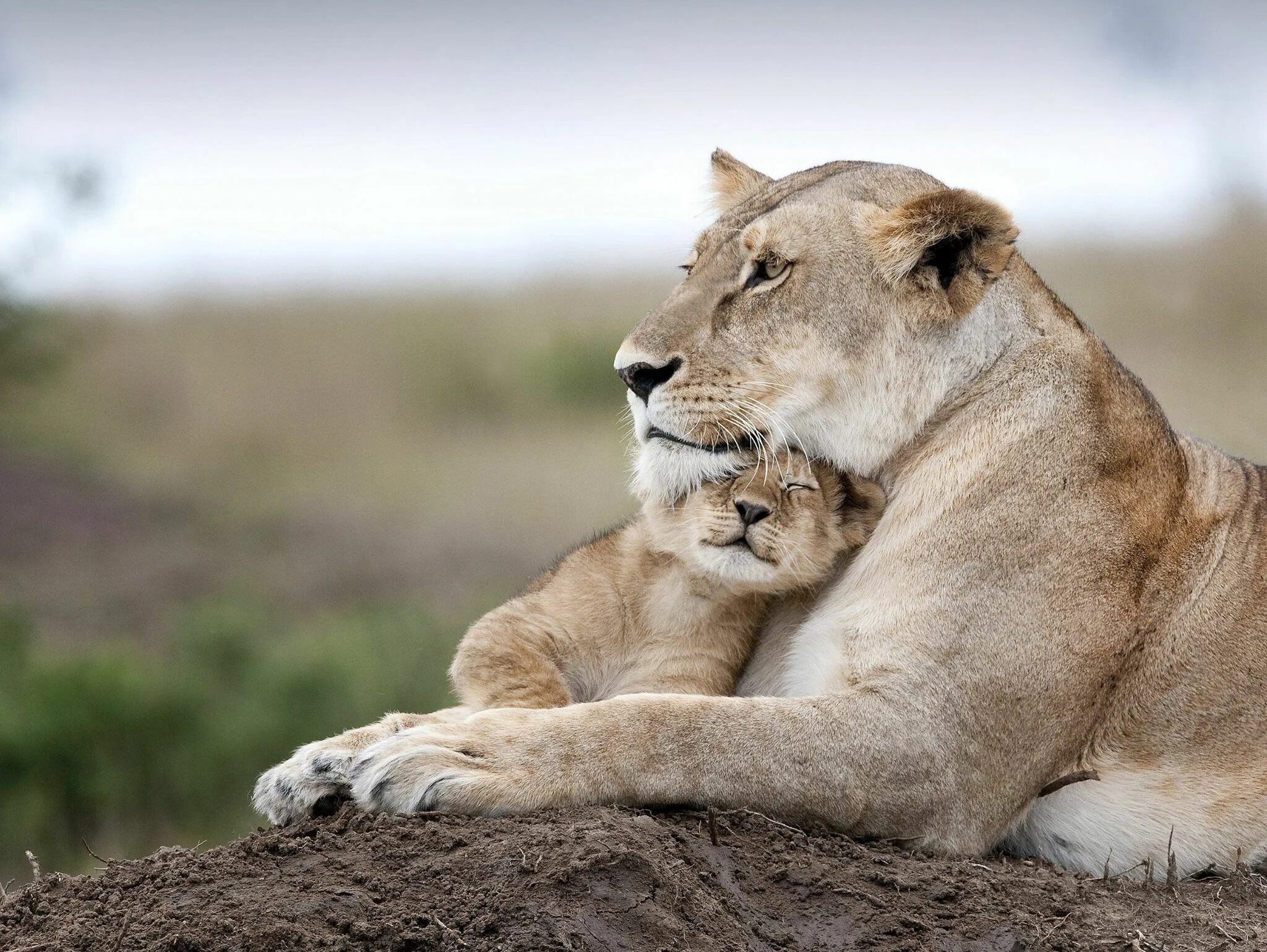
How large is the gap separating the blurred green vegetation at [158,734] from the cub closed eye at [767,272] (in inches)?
384

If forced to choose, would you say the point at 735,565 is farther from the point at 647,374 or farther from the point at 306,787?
the point at 306,787

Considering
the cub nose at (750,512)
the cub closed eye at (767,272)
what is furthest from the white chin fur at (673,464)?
the cub closed eye at (767,272)

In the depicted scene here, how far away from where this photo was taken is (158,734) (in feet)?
49.5

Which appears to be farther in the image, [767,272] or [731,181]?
[731,181]

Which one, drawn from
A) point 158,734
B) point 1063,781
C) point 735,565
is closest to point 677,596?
point 735,565

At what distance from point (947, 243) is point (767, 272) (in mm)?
537

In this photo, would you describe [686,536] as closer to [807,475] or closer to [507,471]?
[807,475]

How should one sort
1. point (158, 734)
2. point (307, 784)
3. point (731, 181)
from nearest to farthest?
point (307, 784)
point (731, 181)
point (158, 734)

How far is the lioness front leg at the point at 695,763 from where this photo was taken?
4.22 m

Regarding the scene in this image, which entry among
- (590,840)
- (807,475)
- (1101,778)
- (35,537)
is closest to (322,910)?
(590,840)

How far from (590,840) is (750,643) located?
1.36 meters

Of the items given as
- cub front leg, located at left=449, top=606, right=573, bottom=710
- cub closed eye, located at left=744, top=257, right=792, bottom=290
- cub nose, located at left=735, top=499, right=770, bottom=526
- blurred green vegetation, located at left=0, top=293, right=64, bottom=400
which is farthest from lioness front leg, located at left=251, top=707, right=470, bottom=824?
blurred green vegetation, located at left=0, top=293, right=64, bottom=400

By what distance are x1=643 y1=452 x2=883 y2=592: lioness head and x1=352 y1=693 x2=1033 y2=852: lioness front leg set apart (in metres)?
0.56

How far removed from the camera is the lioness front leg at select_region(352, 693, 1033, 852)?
422cm
